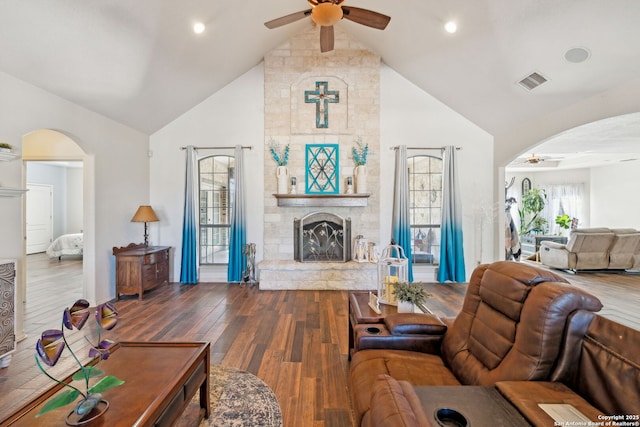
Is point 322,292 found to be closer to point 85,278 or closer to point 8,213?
point 85,278

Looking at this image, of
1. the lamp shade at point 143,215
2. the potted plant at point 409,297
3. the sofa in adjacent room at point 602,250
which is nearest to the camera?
the potted plant at point 409,297

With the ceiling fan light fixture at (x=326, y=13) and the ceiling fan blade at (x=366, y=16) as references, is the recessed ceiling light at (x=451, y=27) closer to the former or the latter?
the ceiling fan blade at (x=366, y=16)

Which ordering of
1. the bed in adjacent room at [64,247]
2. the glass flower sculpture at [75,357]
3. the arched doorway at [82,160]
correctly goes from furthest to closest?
the bed in adjacent room at [64,247] < the arched doorway at [82,160] < the glass flower sculpture at [75,357]

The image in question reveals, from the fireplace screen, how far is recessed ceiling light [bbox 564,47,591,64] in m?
3.61

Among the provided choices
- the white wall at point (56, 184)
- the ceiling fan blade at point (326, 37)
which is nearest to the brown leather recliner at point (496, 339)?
the ceiling fan blade at point (326, 37)

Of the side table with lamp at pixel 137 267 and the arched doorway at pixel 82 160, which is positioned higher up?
the arched doorway at pixel 82 160

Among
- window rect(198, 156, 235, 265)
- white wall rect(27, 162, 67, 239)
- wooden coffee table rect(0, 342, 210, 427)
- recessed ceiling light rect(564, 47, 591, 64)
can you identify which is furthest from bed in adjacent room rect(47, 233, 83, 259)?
recessed ceiling light rect(564, 47, 591, 64)

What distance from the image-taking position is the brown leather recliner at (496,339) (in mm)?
1275

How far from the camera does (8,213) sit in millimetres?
2967

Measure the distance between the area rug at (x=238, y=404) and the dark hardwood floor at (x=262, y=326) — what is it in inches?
3.2

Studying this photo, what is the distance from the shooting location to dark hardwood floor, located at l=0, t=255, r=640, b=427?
2.24 meters

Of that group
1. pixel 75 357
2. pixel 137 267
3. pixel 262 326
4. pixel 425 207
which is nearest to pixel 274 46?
pixel 425 207

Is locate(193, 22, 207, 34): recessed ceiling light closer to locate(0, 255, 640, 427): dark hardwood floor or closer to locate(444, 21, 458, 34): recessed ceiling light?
locate(444, 21, 458, 34): recessed ceiling light

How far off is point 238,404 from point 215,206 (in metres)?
4.20
